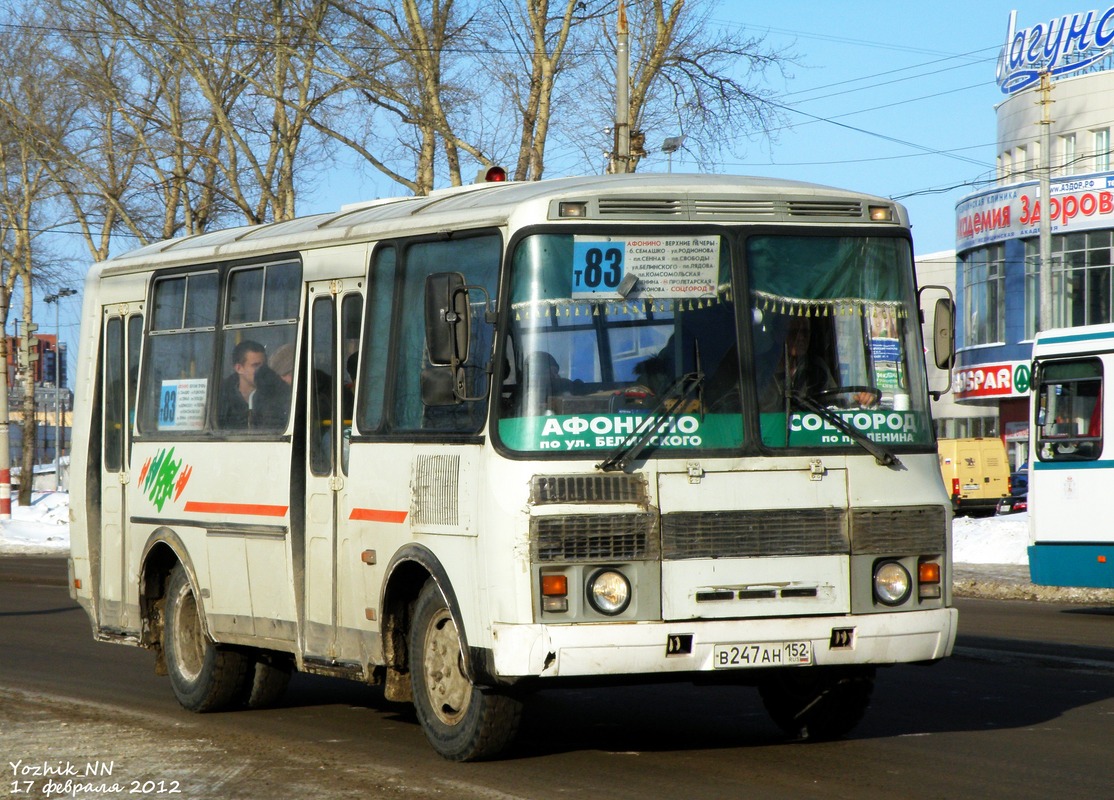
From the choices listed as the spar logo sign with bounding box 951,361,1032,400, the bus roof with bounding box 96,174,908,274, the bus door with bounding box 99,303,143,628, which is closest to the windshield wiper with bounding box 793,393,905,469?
the bus roof with bounding box 96,174,908,274

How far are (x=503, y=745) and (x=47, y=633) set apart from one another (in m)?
8.96

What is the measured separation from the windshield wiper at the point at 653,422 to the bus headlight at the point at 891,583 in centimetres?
120

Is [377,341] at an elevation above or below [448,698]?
above

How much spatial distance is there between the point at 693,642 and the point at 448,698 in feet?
4.46

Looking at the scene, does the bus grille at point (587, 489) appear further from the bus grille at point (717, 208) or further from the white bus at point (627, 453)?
the bus grille at point (717, 208)

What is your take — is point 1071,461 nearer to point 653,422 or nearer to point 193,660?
point 193,660

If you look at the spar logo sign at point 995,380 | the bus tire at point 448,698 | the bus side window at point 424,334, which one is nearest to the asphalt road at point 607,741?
the bus tire at point 448,698

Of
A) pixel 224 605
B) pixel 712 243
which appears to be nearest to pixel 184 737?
pixel 224 605

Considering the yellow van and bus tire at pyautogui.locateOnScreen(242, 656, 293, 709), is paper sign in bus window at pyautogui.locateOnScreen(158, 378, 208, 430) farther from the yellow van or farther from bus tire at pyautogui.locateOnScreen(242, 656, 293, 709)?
the yellow van

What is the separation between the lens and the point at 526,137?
27469 mm

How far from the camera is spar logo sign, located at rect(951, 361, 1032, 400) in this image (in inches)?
2303

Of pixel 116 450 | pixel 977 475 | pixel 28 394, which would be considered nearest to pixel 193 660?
pixel 116 450

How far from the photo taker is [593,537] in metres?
7.76

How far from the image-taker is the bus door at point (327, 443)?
9.41m
